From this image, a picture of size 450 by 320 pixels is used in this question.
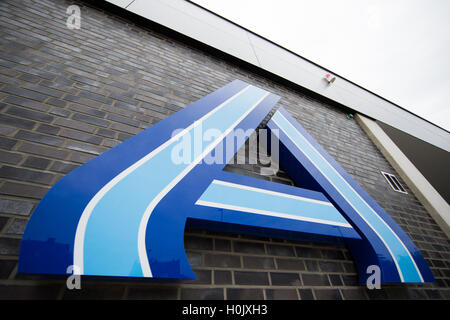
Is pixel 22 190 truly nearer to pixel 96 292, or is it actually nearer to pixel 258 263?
pixel 96 292

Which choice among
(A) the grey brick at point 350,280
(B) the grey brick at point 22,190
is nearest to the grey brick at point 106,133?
(B) the grey brick at point 22,190

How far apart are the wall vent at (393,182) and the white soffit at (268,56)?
1.56 m

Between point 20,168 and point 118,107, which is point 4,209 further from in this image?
point 118,107

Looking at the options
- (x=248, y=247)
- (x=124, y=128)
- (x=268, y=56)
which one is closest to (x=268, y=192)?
(x=248, y=247)

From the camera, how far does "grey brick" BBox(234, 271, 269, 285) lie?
1.01 metres

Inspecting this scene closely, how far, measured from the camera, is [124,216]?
32.5 inches

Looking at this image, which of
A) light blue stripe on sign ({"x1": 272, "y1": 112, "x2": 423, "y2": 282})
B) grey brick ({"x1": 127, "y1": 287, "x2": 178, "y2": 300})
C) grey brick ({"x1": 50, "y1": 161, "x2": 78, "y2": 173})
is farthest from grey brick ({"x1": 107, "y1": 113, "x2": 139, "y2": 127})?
light blue stripe on sign ({"x1": 272, "y1": 112, "x2": 423, "y2": 282})

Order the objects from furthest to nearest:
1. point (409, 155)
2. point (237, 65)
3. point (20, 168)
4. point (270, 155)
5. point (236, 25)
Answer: point (409, 155) → point (236, 25) → point (237, 65) → point (270, 155) → point (20, 168)

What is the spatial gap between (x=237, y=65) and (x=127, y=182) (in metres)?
2.49

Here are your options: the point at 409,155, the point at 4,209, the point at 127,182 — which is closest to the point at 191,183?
the point at 127,182

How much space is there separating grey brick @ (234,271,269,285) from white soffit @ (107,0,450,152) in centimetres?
270

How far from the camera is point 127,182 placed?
0.93m

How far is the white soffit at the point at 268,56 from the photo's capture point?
2.52m

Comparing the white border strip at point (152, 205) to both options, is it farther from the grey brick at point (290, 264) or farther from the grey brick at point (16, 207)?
the grey brick at point (290, 264)
